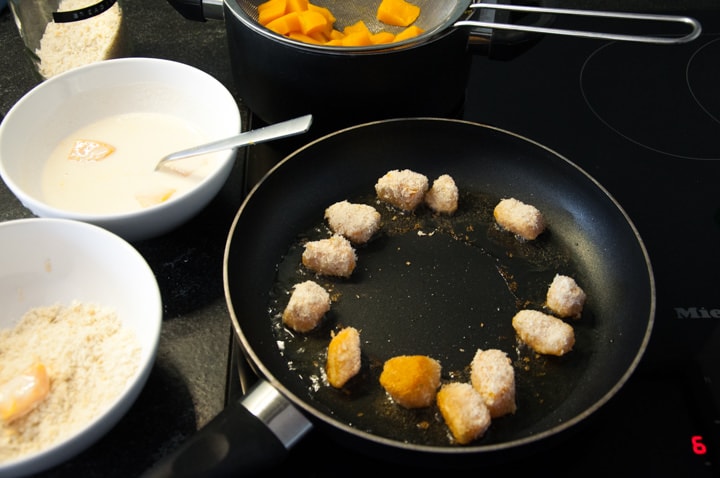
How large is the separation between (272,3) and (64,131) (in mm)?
399

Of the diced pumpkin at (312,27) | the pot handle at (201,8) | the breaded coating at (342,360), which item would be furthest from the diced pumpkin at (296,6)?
the breaded coating at (342,360)

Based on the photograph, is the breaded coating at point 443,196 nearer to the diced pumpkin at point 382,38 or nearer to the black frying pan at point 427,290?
the black frying pan at point 427,290

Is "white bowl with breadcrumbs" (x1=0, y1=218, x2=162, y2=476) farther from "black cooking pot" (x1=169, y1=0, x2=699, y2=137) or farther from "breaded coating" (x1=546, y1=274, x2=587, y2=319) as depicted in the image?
"breaded coating" (x1=546, y1=274, x2=587, y2=319)

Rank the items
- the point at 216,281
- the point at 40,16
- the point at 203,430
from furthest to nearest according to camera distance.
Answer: the point at 40,16 < the point at 216,281 < the point at 203,430

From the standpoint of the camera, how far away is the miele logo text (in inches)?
35.5

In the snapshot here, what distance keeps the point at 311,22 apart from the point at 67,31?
1.48 ft

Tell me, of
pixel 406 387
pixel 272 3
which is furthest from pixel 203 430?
pixel 272 3

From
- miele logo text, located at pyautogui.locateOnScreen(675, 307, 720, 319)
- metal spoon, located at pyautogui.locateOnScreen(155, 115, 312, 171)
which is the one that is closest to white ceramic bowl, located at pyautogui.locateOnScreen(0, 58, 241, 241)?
metal spoon, located at pyautogui.locateOnScreen(155, 115, 312, 171)

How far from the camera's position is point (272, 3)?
109cm

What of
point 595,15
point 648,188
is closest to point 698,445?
point 648,188

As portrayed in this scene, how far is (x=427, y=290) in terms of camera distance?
35.5 inches

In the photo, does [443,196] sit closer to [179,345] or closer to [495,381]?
[495,381]

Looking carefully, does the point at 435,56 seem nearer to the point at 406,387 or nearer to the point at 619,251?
the point at 619,251

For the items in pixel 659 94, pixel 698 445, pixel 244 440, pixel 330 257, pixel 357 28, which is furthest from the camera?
pixel 659 94
